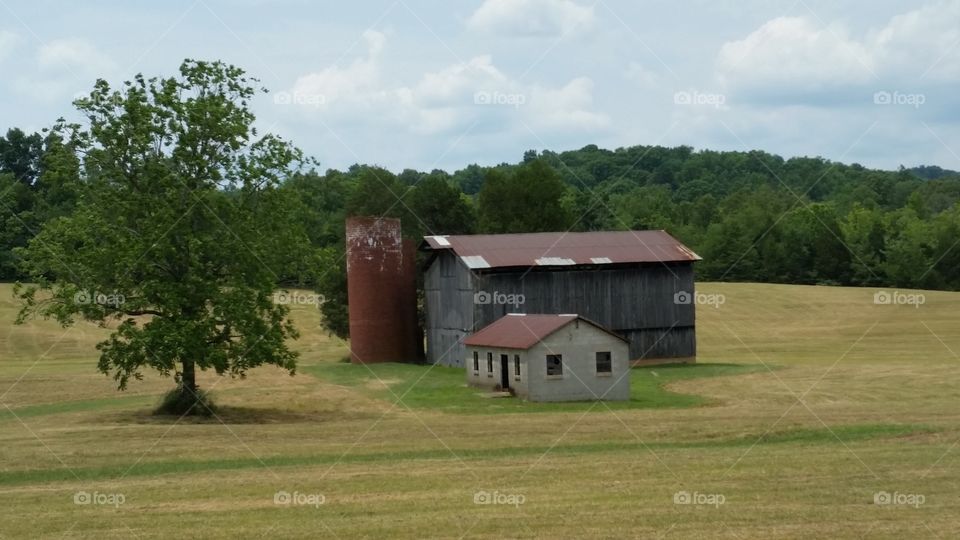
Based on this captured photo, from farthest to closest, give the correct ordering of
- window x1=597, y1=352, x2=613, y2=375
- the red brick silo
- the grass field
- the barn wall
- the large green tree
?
the red brick silo → the barn wall → window x1=597, y1=352, x2=613, y2=375 → the large green tree → the grass field

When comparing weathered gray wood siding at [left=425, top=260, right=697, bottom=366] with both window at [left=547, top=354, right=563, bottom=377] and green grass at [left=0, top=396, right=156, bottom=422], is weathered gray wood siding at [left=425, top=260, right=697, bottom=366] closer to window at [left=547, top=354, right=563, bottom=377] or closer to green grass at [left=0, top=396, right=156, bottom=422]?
window at [left=547, top=354, right=563, bottom=377]

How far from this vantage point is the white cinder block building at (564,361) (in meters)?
45.2

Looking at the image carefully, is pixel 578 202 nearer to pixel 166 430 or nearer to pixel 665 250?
pixel 665 250

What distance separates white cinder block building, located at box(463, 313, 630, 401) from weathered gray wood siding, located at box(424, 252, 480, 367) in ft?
46.2

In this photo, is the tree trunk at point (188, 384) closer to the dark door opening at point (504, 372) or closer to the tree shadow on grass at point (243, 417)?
the tree shadow on grass at point (243, 417)

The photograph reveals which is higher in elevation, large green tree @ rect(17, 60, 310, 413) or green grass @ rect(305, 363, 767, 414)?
large green tree @ rect(17, 60, 310, 413)

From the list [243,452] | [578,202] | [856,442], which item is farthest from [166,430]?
[578,202]

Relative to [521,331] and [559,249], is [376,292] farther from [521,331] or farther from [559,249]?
[521,331]

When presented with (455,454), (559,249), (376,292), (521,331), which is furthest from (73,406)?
(559,249)

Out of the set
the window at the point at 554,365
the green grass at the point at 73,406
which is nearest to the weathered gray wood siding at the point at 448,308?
the window at the point at 554,365

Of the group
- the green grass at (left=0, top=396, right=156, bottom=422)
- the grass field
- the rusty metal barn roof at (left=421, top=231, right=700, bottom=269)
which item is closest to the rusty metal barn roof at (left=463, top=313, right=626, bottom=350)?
the grass field

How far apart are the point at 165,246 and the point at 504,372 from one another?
1490cm

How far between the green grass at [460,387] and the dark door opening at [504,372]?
969mm

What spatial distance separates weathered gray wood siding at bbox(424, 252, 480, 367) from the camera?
62.1 m
